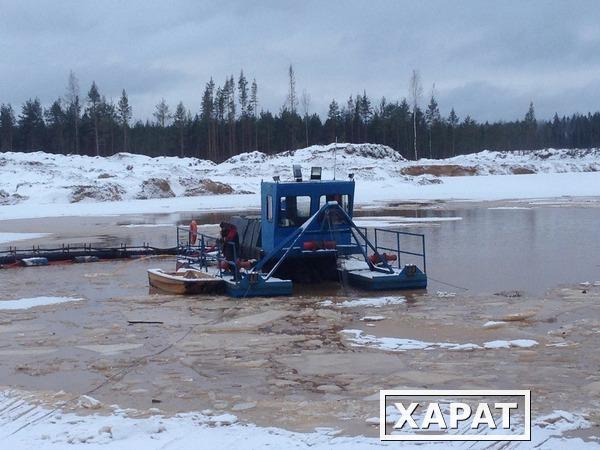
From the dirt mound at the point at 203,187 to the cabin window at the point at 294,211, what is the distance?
4284cm

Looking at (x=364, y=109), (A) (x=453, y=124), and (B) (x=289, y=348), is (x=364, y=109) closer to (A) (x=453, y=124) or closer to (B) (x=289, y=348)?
(A) (x=453, y=124)

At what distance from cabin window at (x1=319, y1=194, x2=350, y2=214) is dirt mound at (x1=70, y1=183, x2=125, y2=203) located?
38.9 m

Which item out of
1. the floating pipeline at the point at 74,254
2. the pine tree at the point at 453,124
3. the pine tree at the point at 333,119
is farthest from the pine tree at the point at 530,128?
the floating pipeline at the point at 74,254

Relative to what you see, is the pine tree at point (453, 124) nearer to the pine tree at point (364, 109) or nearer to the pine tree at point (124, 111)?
the pine tree at point (364, 109)

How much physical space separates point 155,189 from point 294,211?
42.5 m

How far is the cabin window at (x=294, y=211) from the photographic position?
1834 cm

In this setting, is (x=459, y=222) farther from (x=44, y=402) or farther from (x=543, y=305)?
(x=44, y=402)

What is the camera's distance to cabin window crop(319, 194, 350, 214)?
1852 cm

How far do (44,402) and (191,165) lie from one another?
73.4 meters

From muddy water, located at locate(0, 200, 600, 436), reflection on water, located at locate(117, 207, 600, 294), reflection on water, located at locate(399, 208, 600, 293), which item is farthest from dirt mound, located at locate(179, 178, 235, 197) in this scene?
muddy water, located at locate(0, 200, 600, 436)

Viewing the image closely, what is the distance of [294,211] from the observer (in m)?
18.4

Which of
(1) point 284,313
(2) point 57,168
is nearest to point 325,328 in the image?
(1) point 284,313

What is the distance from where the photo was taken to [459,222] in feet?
115

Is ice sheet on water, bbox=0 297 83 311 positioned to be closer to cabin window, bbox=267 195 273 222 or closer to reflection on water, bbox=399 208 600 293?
cabin window, bbox=267 195 273 222
